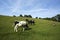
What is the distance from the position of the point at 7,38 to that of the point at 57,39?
9606mm

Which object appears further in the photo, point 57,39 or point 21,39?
point 57,39

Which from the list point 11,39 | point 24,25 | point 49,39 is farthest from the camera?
point 24,25

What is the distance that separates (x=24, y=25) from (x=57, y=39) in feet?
30.5

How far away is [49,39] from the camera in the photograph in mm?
20000

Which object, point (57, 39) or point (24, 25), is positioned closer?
point (57, 39)

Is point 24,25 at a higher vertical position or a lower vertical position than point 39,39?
higher

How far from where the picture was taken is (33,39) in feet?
63.5

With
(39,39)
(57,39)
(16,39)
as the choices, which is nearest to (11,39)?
(16,39)

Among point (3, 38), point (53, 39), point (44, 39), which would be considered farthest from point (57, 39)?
point (3, 38)

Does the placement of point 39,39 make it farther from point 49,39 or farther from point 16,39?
point 16,39

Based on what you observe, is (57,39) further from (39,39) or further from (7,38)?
(7,38)

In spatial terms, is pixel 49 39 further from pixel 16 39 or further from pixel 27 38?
pixel 16 39

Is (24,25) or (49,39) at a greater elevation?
(24,25)

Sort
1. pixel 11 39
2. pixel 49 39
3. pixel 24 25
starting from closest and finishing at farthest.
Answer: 1. pixel 11 39
2. pixel 49 39
3. pixel 24 25
